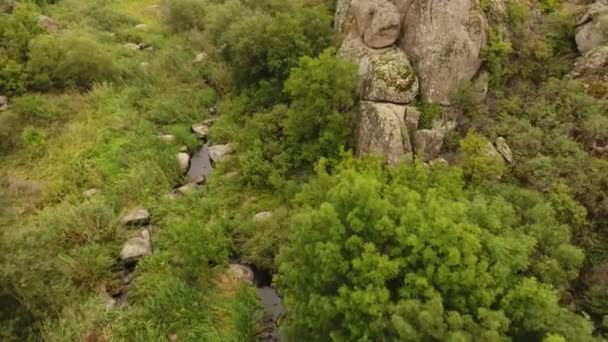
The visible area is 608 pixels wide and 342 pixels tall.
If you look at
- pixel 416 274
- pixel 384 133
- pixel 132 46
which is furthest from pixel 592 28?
pixel 132 46

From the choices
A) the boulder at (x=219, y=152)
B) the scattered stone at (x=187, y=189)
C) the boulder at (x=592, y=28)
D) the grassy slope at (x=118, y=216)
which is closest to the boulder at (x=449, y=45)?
the boulder at (x=592, y=28)

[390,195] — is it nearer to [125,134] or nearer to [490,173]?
[490,173]

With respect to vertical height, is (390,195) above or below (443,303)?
above

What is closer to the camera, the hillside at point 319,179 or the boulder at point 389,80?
the hillside at point 319,179

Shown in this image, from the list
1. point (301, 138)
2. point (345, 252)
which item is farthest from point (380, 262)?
point (301, 138)

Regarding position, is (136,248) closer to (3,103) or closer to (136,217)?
(136,217)

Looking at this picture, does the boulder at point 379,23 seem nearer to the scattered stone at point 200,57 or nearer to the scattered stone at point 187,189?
the scattered stone at point 187,189
